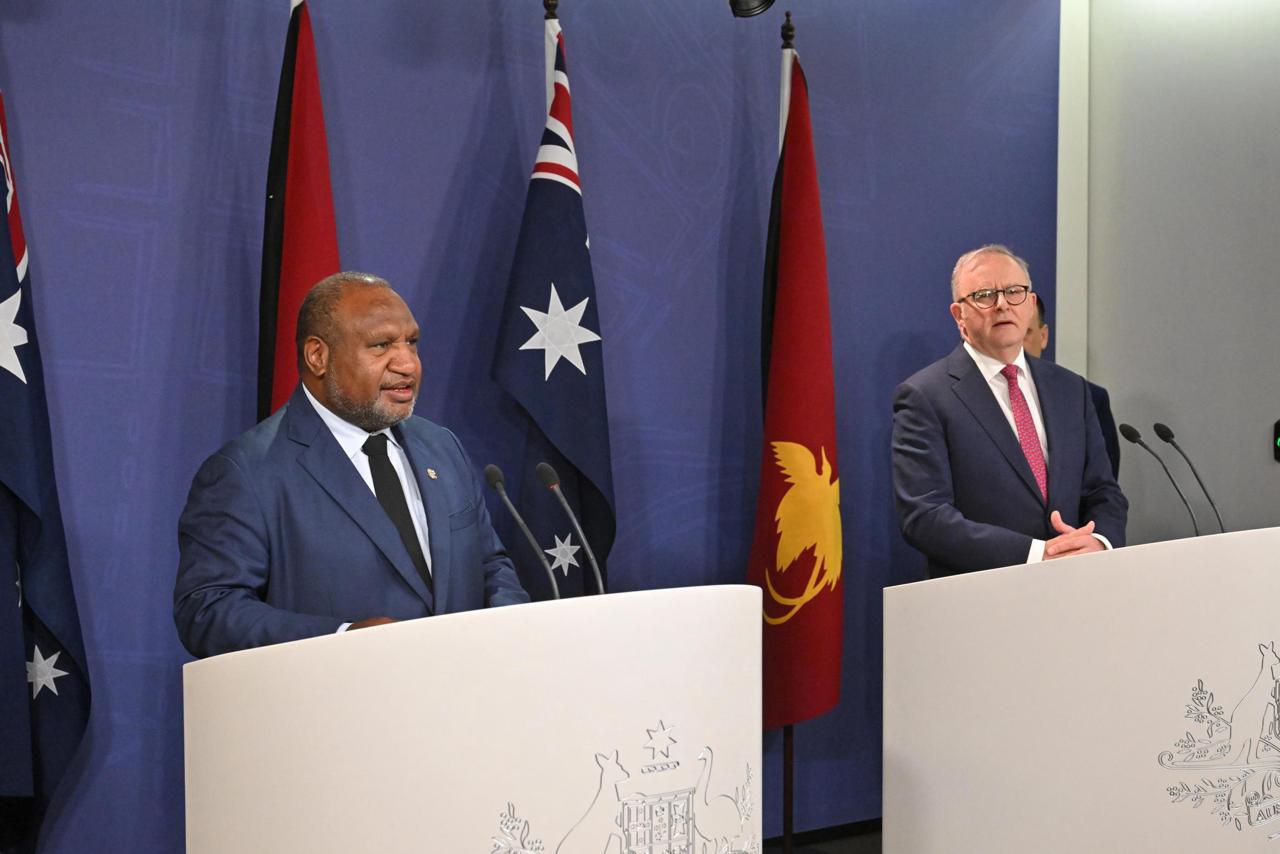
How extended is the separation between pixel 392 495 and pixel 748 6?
6.14 feet

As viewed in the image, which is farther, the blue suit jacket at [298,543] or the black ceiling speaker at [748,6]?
the black ceiling speaker at [748,6]

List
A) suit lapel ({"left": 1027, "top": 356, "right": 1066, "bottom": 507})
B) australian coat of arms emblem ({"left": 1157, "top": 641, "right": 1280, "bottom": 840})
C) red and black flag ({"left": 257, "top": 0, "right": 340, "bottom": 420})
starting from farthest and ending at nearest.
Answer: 1. suit lapel ({"left": 1027, "top": 356, "right": 1066, "bottom": 507})
2. red and black flag ({"left": 257, "top": 0, "right": 340, "bottom": 420})
3. australian coat of arms emblem ({"left": 1157, "top": 641, "right": 1280, "bottom": 840})

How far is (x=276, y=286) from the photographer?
130 inches

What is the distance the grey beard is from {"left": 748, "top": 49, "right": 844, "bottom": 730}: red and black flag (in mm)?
1628

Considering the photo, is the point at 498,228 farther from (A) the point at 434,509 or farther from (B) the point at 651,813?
(B) the point at 651,813

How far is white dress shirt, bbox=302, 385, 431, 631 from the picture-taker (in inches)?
101

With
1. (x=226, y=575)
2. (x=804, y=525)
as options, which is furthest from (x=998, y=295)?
(x=226, y=575)

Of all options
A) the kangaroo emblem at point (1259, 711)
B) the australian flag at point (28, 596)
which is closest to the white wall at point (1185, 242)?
the kangaroo emblem at point (1259, 711)

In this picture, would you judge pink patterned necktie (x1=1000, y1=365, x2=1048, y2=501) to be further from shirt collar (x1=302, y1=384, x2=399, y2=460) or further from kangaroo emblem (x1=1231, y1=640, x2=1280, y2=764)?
shirt collar (x1=302, y1=384, x2=399, y2=460)

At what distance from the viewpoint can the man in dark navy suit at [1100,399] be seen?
4.24 meters

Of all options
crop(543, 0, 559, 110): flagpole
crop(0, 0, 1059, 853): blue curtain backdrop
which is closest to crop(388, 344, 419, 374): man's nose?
crop(0, 0, 1059, 853): blue curtain backdrop

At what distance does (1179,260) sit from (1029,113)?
761mm

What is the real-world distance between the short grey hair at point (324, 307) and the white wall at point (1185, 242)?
2.82 metres

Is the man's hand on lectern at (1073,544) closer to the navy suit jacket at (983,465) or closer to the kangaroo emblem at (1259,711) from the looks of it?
the navy suit jacket at (983,465)
